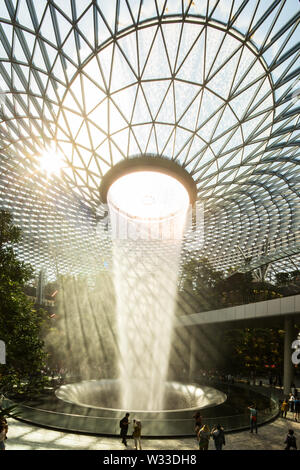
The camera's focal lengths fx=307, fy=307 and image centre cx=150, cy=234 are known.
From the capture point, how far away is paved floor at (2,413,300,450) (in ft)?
48.2

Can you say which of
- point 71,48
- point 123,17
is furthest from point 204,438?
point 71,48

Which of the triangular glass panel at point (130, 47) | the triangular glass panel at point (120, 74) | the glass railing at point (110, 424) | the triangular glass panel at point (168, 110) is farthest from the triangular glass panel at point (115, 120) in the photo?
the glass railing at point (110, 424)

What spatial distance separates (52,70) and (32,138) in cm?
761

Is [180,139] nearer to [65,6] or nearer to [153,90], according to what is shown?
[153,90]

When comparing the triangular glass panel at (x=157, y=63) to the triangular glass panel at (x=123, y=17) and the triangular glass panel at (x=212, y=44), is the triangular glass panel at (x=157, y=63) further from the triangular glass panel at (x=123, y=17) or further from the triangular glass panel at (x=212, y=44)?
the triangular glass panel at (x=212, y=44)

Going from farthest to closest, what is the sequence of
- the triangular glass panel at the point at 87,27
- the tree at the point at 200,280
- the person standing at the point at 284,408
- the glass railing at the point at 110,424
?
the tree at the point at 200,280 < the person standing at the point at 284,408 < the glass railing at the point at 110,424 < the triangular glass panel at the point at 87,27

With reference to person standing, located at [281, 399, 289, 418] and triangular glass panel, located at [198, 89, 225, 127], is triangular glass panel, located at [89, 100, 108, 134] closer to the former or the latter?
triangular glass panel, located at [198, 89, 225, 127]

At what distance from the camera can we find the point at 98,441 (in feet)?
51.6

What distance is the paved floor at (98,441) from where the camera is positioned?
48.2 feet

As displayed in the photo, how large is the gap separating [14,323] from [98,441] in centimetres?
745

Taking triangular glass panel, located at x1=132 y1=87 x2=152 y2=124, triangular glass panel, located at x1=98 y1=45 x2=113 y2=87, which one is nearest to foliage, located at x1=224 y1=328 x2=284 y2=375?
triangular glass panel, located at x1=132 y1=87 x2=152 y2=124

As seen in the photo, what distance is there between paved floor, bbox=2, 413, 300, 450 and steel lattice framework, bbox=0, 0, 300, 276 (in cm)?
1867

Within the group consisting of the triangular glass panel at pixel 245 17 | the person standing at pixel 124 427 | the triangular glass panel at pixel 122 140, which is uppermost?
the triangular glass panel at pixel 245 17

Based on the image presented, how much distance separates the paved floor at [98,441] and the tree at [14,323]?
7.47ft
